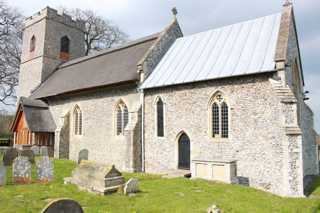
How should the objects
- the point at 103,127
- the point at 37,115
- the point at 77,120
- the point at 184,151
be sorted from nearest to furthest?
the point at 184,151 → the point at 103,127 → the point at 77,120 → the point at 37,115

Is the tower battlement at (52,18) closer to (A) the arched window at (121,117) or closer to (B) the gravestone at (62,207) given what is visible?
(A) the arched window at (121,117)

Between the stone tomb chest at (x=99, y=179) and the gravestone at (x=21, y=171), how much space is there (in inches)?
96.0

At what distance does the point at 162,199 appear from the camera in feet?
31.0

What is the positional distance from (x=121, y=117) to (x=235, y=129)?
8286mm

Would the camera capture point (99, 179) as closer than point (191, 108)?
Yes

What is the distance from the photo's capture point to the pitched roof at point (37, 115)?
2353 centimetres

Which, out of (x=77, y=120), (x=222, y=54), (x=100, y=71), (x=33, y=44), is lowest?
(x=77, y=120)

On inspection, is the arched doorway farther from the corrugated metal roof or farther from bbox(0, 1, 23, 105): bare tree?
bbox(0, 1, 23, 105): bare tree

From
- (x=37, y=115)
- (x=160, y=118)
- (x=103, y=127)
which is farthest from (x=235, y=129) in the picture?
(x=37, y=115)

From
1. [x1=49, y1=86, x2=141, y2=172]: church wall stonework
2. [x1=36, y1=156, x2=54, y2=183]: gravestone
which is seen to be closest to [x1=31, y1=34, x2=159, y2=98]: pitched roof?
[x1=49, y1=86, x2=141, y2=172]: church wall stonework

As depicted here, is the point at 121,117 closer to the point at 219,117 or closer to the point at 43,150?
the point at 219,117

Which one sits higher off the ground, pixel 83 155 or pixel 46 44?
pixel 46 44

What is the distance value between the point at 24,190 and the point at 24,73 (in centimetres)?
2552

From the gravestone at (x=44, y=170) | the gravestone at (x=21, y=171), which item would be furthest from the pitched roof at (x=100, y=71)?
the gravestone at (x=21, y=171)
